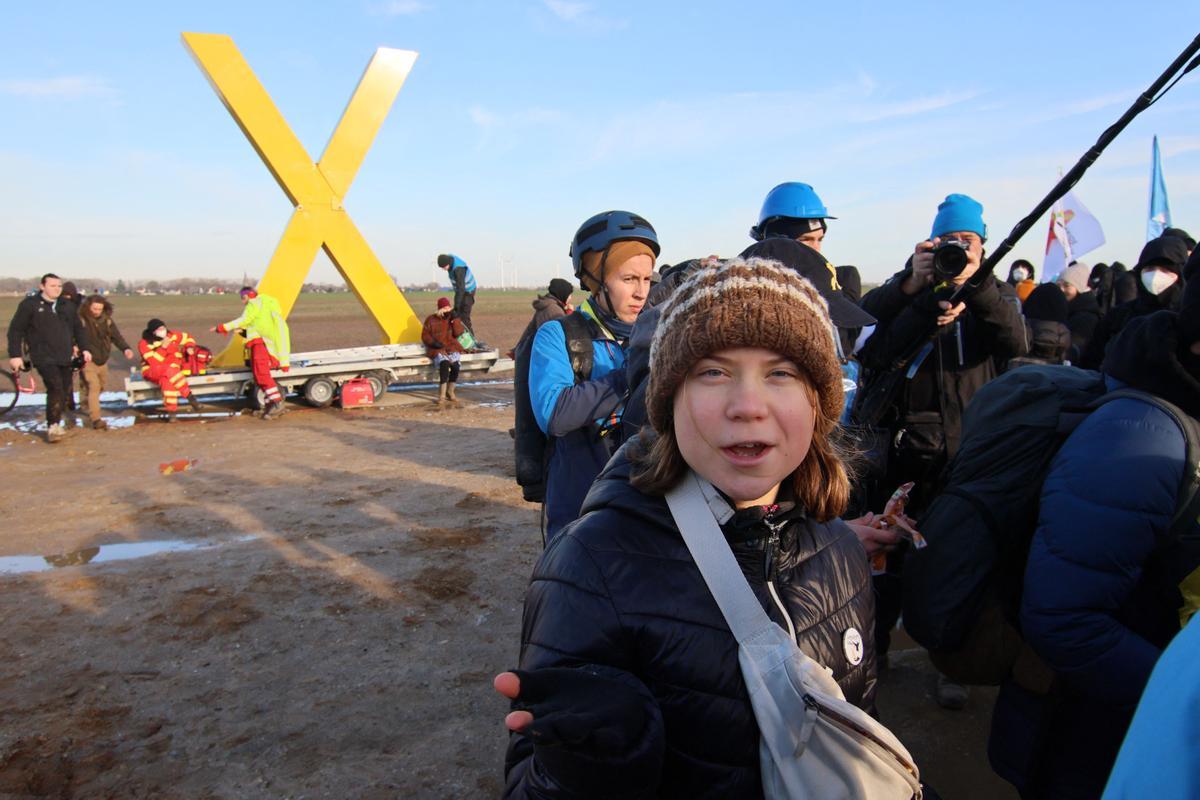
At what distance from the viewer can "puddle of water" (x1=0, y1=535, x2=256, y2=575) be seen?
18.1 ft

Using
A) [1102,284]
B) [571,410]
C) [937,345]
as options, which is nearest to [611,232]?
[571,410]

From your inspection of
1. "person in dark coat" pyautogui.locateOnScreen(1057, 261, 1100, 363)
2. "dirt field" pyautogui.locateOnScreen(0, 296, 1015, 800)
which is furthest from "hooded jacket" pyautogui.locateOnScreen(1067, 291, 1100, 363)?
"dirt field" pyautogui.locateOnScreen(0, 296, 1015, 800)

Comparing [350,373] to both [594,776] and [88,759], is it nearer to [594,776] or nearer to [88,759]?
[88,759]

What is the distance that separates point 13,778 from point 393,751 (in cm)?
155

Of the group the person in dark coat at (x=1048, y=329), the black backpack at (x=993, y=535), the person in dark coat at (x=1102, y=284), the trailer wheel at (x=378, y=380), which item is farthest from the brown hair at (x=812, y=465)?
the trailer wheel at (x=378, y=380)

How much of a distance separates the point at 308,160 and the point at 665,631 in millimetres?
12690

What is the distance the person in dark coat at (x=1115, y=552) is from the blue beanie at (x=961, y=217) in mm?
1697

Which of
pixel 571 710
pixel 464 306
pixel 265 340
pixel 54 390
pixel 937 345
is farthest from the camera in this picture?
pixel 464 306

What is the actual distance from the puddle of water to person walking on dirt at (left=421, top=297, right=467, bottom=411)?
672 centimetres

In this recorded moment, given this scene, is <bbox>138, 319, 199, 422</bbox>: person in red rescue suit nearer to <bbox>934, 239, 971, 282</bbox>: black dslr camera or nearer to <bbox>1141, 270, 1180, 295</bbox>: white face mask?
<bbox>934, 239, 971, 282</bbox>: black dslr camera

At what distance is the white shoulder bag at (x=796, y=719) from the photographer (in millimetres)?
1129

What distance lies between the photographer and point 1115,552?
1621 millimetres

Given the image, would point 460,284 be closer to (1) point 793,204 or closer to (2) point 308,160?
(2) point 308,160

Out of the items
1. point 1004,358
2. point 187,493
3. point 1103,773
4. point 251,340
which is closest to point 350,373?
point 251,340
